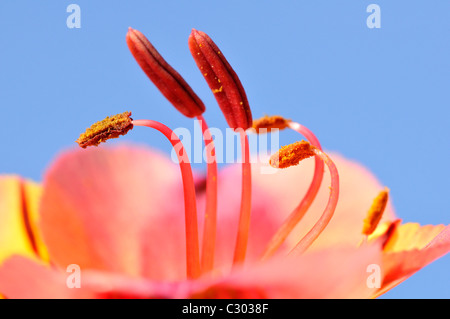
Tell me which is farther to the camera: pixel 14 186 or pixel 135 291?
pixel 14 186

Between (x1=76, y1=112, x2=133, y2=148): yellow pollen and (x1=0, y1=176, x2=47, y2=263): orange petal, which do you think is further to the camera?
(x1=0, y1=176, x2=47, y2=263): orange petal

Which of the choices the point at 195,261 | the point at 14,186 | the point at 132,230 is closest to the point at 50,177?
the point at 14,186

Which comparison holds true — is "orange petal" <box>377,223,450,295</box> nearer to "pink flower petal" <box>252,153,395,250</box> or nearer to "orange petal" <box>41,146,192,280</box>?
"pink flower petal" <box>252,153,395,250</box>

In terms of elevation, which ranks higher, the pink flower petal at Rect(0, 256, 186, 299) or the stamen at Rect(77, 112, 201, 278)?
the stamen at Rect(77, 112, 201, 278)

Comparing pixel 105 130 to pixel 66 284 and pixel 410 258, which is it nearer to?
pixel 66 284

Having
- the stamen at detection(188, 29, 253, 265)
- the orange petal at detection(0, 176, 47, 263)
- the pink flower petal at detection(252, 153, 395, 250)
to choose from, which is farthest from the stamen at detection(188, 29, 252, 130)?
the orange petal at detection(0, 176, 47, 263)
